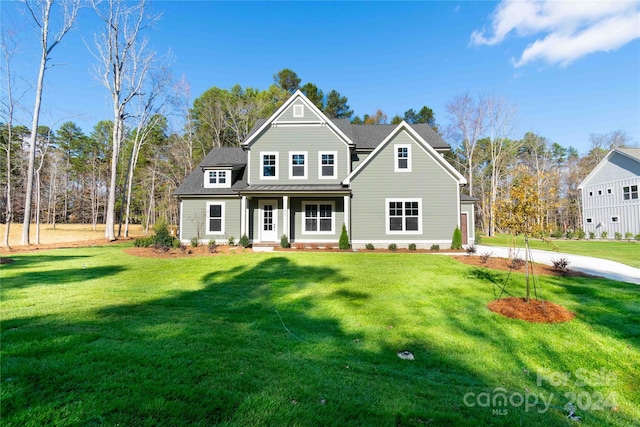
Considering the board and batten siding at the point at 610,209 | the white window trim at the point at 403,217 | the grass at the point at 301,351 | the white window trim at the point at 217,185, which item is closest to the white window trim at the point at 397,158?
the white window trim at the point at 403,217

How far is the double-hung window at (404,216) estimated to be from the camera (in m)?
16.2

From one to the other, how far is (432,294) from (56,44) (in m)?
24.2

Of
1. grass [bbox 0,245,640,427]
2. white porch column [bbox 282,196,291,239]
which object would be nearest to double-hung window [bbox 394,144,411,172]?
white porch column [bbox 282,196,291,239]

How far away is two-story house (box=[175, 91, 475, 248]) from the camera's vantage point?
16.1m

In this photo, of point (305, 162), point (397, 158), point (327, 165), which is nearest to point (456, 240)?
point (397, 158)

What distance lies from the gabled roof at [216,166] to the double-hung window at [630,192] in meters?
31.1

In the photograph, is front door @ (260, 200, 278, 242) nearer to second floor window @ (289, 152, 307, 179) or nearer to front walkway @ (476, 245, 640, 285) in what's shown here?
second floor window @ (289, 152, 307, 179)

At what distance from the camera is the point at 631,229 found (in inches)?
964

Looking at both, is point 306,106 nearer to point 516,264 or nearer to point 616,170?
point 516,264

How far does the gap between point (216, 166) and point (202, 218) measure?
332 centimetres

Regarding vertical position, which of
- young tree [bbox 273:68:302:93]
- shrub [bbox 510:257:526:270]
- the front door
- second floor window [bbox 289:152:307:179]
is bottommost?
shrub [bbox 510:257:526:270]

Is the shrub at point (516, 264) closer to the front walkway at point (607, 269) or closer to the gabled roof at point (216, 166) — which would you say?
the front walkway at point (607, 269)

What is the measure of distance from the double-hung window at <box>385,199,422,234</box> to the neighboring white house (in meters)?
21.6

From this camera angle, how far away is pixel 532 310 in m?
6.39
